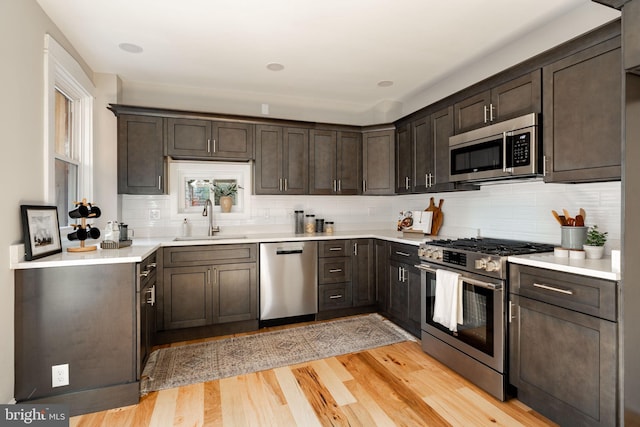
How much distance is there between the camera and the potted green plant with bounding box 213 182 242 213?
3.84 metres

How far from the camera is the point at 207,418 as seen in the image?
199 cm

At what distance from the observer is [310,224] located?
4.09 m

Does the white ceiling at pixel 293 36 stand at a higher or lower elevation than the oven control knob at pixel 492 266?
higher

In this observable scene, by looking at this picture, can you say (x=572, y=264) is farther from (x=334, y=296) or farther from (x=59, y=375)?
(x=59, y=375)

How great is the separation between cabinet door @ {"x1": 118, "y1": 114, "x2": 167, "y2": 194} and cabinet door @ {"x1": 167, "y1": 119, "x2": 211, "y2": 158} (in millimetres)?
101

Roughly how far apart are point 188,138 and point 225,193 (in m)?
0.76

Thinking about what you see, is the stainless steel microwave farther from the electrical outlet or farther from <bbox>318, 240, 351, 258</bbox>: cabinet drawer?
the electrical outlet

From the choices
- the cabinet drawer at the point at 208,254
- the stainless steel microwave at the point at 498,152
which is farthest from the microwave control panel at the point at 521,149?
the cabinet drawer at the point at 208,254

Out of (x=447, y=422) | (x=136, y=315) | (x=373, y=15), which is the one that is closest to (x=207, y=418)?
(x=136, y=315)

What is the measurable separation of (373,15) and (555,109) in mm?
1432

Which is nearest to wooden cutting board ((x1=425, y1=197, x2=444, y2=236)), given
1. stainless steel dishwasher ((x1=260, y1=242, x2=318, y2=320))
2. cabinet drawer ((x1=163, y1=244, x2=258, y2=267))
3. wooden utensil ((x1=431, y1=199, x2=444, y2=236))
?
wooden utensil ((x1=431, y1=199, x2=444, y2=236))

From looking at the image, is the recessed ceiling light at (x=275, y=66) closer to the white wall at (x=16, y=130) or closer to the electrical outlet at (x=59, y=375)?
the white wall at (x=16, y=130)

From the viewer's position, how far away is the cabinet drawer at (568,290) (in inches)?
64.0

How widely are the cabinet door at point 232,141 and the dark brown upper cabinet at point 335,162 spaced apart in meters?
0.77
